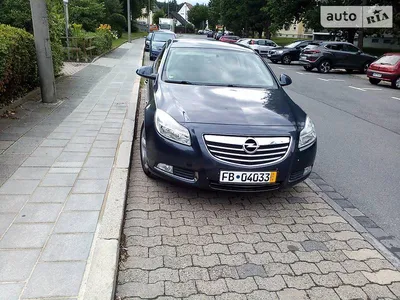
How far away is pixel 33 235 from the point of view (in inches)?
122

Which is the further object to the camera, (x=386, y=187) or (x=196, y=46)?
(x=196, y=46)

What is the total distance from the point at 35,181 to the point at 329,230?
127 inches

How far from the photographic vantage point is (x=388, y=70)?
50.3 feet

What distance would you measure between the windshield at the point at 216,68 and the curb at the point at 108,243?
141 cm

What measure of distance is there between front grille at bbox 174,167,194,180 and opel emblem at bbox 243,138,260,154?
0.59 metres

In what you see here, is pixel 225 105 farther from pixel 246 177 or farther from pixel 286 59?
pixel 286 59

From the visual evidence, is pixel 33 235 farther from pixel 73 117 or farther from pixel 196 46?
pixel 73 117

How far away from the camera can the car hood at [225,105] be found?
3841mm

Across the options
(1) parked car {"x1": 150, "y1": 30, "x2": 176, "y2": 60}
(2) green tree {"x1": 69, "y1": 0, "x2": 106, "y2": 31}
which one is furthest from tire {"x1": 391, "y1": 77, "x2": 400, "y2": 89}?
(2) green tree {"x1": 69, "y1": 0, "x2": 106, "y2": 31}

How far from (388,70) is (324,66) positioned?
208 inches

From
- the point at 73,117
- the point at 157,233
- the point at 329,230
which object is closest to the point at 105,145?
the point at 73,117

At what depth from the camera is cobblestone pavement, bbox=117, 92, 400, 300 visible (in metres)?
2.76

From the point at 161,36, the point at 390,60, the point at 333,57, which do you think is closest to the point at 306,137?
the point at 390,60

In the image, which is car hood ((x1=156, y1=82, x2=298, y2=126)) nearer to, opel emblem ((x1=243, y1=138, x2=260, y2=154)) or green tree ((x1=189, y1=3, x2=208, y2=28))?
opel emblem ((x1=243, y1=138, x2=260, y2=154))
